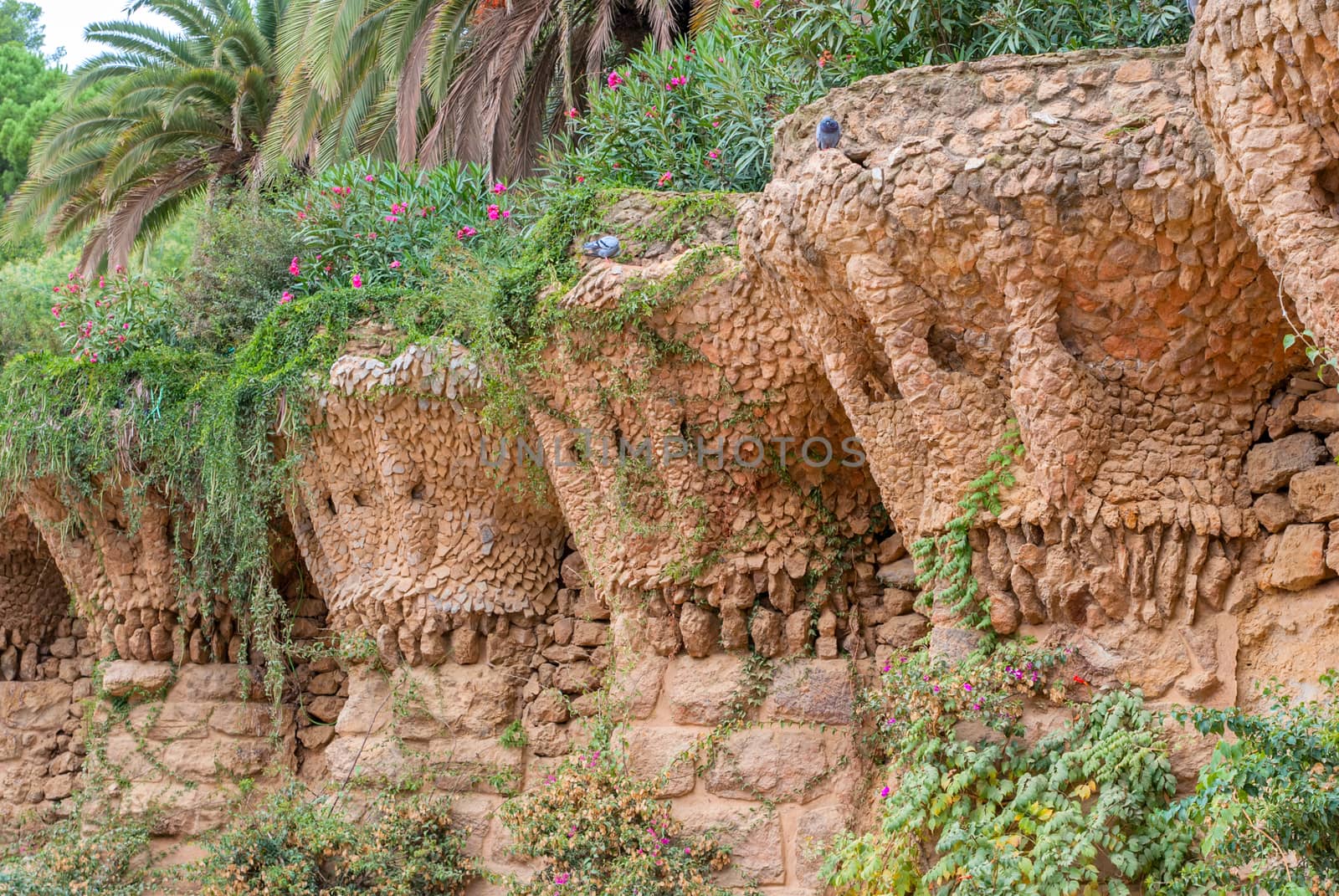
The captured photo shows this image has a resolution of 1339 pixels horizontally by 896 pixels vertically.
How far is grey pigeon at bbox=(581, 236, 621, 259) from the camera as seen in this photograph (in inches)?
256

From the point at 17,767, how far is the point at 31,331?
3588 millimetres

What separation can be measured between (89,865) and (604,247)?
514cm

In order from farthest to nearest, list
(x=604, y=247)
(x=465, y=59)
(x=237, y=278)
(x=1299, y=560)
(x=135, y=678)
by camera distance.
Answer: (x=465, y=59)
(x=135, y=678)
(x=237, y=278)
(x=604, y=247)
(x=1299, y=560)

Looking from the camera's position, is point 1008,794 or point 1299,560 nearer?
point 1299,560

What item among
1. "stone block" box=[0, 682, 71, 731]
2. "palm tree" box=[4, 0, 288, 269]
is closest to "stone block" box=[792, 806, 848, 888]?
"stone block" box=[0, 682, 71, 731]

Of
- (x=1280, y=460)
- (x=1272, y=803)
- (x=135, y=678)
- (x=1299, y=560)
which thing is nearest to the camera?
(x=1272, y=803)

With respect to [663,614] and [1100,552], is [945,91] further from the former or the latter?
[663,614]

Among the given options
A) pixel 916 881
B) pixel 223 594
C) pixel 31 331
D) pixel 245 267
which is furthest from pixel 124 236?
pixel 916 881

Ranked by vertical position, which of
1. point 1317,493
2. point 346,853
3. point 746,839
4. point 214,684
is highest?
point 1317,493

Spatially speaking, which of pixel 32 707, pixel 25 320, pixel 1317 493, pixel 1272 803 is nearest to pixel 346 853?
pixel 32 707

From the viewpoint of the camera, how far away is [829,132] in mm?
5070

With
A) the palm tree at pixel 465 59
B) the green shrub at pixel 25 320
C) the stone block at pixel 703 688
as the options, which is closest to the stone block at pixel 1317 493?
the stone block at pixel 703 688

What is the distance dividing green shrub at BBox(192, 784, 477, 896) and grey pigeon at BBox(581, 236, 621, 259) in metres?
3.26

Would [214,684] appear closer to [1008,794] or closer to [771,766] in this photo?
[771,766]
